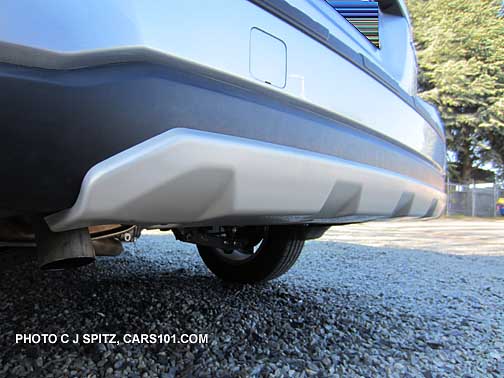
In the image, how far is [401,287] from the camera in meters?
2.37

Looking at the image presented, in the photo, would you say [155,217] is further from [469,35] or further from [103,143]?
[469,35]

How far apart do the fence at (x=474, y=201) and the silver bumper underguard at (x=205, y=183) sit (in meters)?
16.8

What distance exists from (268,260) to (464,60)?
55.2 ft

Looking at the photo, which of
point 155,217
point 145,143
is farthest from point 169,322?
point 145,143

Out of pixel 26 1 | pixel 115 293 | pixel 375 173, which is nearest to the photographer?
pixel 26 1

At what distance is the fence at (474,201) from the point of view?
15.9 meters

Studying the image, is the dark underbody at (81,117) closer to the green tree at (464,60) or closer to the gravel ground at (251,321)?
the gravel ground at (251,321)

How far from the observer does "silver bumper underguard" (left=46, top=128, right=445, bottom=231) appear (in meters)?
0.62

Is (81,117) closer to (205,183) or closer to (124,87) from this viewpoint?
(124,87)

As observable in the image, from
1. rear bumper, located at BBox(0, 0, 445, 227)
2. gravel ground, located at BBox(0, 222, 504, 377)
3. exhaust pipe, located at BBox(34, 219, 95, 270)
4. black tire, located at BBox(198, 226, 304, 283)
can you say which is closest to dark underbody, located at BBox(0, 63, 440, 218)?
rear bumper, located at BBox(0, 0, 445, 227)

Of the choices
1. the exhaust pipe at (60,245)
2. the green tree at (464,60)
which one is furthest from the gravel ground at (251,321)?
the green tree at (464,60)

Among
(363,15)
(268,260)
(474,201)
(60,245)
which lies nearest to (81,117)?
(60,245)

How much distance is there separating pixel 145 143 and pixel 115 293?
132cm

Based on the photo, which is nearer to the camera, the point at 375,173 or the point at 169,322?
the point at 375,173
